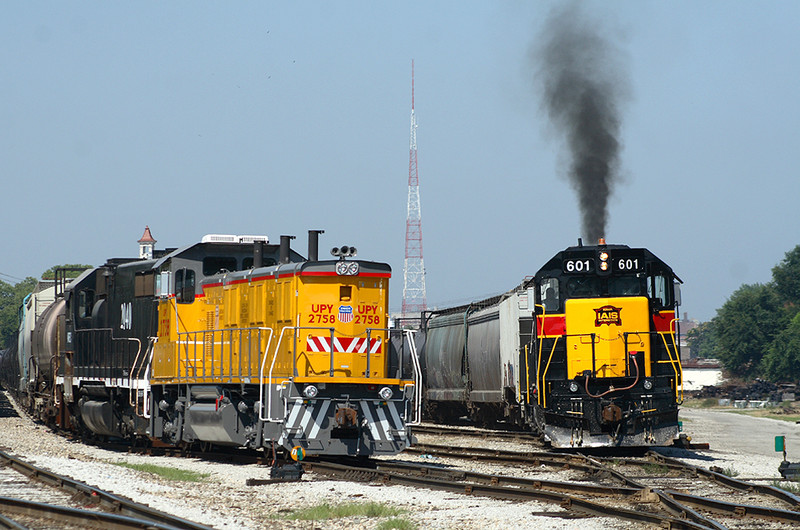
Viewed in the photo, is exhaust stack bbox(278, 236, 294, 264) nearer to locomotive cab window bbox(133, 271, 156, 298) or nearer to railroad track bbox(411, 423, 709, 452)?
locomotive cab window bbox(133, 271, 156, 298)

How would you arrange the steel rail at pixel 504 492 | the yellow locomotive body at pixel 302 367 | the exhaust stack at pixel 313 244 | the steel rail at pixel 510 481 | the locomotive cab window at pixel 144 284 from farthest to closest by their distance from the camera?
the locomotive cab window at pixel 144 284 < the exhaust stack at pixel 313 244 < the yellow locomotive body at pixel 302 367 < the steel rail at pixel 510 481 < the steel rail at pixel 504 492

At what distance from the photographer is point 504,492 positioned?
38.4 feet

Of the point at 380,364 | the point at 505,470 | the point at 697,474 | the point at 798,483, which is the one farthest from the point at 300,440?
the point at 798,483

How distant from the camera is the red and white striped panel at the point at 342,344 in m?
15.0

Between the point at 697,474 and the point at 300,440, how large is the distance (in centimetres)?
524

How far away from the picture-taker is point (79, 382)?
21578mm

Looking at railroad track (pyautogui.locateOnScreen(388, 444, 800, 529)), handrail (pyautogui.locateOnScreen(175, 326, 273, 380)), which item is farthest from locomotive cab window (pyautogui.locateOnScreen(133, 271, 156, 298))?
railroad track (pyautogui.locateOnScreen(388, 444, 800, 529))

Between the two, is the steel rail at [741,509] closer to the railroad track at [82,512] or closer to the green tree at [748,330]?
the railroad track at [82,512]

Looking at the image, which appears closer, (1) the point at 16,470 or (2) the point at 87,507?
(2) the point at 87,507

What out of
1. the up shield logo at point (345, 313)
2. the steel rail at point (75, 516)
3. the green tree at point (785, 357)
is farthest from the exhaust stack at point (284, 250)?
the green tree at point (785, 357)

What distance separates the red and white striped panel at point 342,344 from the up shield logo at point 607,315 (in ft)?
13.2

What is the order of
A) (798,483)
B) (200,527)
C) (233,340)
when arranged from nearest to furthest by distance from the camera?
(200,527), (798,483), (233,340)

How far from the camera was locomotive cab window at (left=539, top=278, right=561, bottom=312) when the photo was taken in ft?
57.3

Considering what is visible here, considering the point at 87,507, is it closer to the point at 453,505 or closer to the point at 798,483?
the point at 453,505
